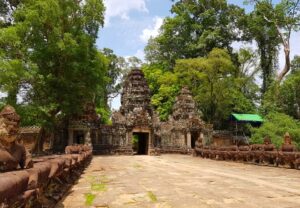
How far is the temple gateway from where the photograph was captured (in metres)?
28.0

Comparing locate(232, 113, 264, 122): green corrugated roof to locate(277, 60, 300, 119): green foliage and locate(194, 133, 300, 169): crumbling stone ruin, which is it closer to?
locate(277, 60, 300, 119): green foliage

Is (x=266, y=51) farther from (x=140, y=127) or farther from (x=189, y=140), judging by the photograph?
(x=140, y=127)

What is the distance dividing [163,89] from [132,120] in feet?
37.8

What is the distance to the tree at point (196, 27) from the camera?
43781 mm

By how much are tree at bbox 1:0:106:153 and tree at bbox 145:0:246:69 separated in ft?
70.6

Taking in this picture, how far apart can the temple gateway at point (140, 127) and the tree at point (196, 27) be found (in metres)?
11.8

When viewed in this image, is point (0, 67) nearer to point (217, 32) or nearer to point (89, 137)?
point (89, 137)

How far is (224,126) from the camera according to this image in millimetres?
41719

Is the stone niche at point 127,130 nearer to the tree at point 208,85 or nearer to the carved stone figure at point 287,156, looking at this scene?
the tree at point 208,85

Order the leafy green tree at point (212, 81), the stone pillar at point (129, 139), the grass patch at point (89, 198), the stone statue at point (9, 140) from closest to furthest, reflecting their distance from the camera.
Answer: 1. the stone statue at point (9, 140)
2. the grass patch at point (89, 198)
3. the stone pillar at point (129, 139)
4. the leafy green tree at point (212, 81)

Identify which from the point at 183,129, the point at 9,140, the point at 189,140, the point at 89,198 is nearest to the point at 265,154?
the point at 89,198

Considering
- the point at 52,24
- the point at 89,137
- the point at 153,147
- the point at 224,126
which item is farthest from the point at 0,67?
the point at 224,126

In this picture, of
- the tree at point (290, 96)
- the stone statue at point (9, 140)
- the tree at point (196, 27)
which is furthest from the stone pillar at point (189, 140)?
the stone statue at point (9, 140)

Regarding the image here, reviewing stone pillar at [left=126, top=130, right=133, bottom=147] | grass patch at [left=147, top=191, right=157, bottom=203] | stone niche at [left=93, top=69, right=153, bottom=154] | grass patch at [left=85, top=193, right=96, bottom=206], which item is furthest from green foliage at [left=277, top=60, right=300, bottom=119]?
grass patch at [left=85, top=193, right=96, bottom=206]
